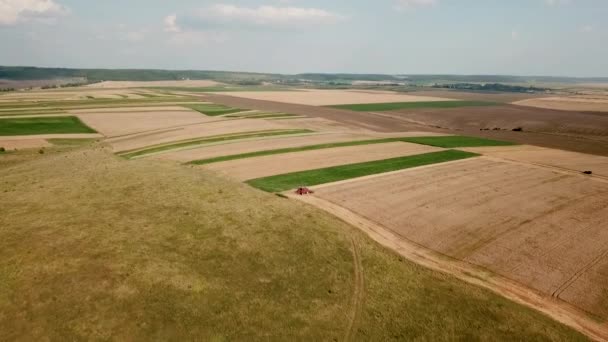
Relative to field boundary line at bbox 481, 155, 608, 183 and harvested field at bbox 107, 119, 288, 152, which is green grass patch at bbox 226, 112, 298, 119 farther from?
field boundary line at bbox 481, 155, 608, 183

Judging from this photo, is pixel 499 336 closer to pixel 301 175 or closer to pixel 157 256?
pixel 157 256

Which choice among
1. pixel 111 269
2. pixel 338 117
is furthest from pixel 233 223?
pixel 338 117

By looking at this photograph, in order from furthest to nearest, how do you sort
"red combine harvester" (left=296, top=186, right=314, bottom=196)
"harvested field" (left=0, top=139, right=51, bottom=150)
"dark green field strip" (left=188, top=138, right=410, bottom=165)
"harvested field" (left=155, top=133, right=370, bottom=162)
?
1. "harvested field" (left=0, top=139, right=51, bottom=150)
2. "harvested field" (left=155, top=133, right=370, bottom=162)
3. "dark green field strip" (left=188, top=138, right=410, bottom=165)
4. "red combine harvester" (left=296, top=186, right=314, bottom=196)

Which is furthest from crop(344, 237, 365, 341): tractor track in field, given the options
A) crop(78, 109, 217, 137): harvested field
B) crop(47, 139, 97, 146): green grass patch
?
crop(78, 109, 217, 137): harvested field

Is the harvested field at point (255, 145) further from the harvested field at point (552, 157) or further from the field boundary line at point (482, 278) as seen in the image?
the field boundary line at point (482, 278)

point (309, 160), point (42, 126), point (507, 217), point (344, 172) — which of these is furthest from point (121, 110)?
point (507, 217)

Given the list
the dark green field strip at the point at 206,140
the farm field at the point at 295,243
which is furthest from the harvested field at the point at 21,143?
the dark green field strip at the point at 206,140
